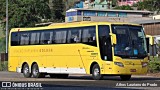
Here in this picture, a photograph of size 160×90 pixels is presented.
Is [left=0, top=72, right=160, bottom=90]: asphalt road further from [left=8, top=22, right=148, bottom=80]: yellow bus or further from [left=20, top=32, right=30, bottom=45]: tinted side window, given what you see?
[left=20, top=32, right=30, bottom=45]: tinted side window

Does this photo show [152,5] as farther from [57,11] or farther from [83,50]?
[83,50]

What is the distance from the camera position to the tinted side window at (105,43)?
27325mm

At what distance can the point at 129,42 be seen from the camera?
27.3 meters

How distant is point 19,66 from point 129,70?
957 cm

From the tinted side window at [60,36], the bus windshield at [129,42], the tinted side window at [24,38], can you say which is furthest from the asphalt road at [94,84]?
the tinted side window at [24,38]

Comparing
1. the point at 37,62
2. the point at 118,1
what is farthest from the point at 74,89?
the point at 118,1

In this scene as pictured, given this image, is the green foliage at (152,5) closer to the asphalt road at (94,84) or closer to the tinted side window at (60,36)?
the tinted side window at (60,36)

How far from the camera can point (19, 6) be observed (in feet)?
271

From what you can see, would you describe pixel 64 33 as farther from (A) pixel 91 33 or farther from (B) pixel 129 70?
(B) pixel 129 70

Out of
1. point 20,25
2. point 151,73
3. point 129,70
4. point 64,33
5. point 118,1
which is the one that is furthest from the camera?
point 118,1

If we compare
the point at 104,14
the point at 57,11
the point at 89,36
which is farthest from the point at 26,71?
the point at 57,11

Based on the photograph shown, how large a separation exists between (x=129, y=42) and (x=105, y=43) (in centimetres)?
129

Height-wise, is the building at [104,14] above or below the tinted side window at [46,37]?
above

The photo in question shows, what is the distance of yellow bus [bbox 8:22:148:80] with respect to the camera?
2714 cm
